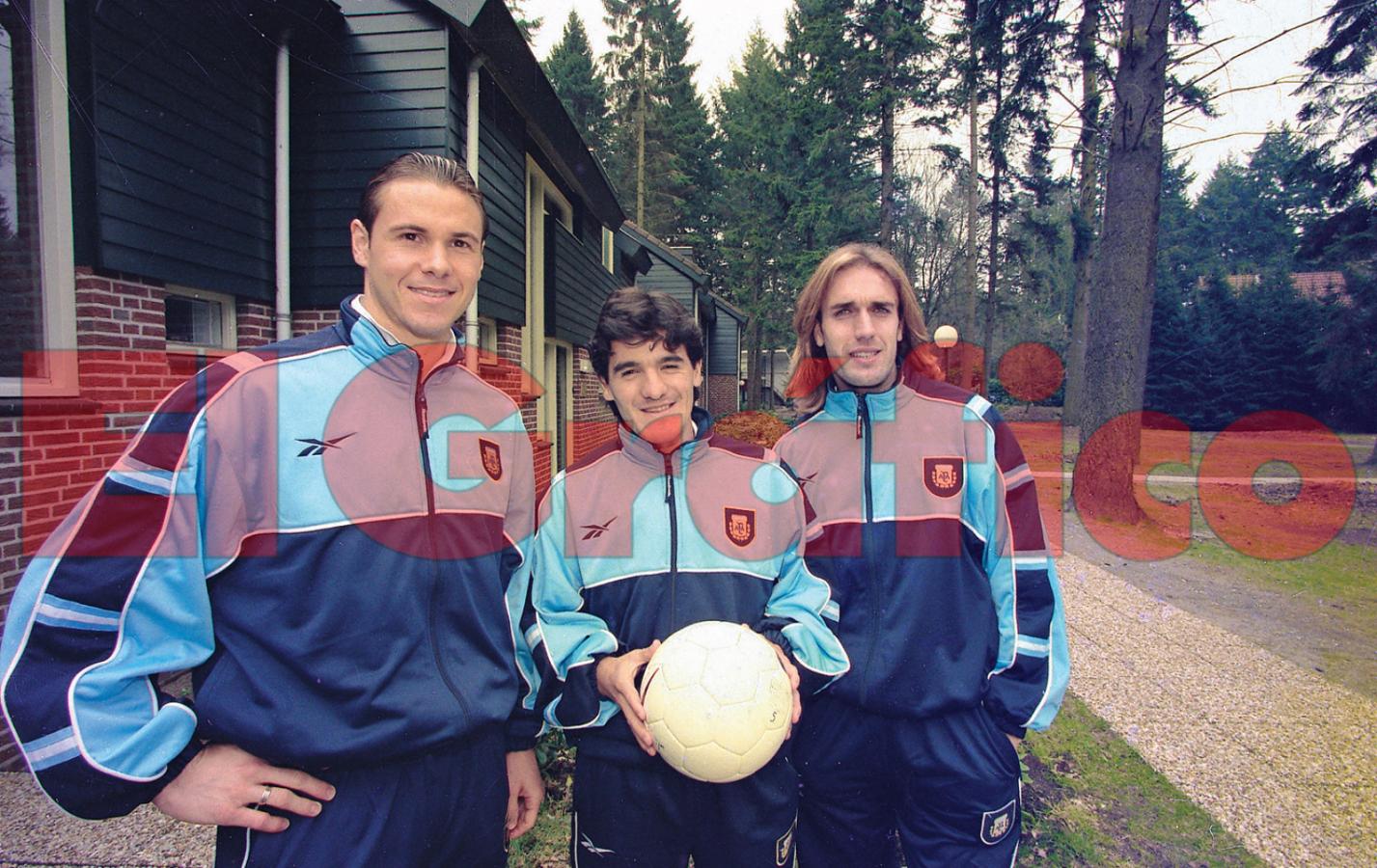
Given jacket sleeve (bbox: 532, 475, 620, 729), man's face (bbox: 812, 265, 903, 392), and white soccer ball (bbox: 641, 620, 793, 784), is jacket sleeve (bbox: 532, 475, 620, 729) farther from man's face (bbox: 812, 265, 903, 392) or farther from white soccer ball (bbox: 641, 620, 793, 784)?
man's face (bbox: 812, 265, 903, 392)

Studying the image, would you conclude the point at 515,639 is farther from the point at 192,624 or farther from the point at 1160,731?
the point at 1160,731

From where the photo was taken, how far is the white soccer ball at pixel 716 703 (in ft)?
5.23

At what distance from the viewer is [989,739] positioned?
6.22ft

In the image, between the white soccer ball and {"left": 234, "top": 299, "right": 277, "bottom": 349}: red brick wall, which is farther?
{"left": 234, "top": 299, "right": 277, "bottom": 349}: red brick wall

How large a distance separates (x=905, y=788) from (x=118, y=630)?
1912 millimetres

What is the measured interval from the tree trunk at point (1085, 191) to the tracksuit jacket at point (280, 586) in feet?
31.2

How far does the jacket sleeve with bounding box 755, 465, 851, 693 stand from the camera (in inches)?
71.9

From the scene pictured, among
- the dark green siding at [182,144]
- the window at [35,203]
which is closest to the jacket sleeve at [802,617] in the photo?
the window at [35,203]

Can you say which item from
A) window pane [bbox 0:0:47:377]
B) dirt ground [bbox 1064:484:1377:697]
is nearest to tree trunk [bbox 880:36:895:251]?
dirt ground [bbox 1064:484:1377:697]

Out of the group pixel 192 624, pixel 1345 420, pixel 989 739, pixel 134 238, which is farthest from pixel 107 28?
pixel 1345 420

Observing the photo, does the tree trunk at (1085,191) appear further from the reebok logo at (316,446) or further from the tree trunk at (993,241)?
the reebok logo at (316,446)

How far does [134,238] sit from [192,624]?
11.9ft

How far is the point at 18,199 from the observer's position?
3305mm

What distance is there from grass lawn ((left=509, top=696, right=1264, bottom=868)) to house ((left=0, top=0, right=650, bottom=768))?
8.70 ft
